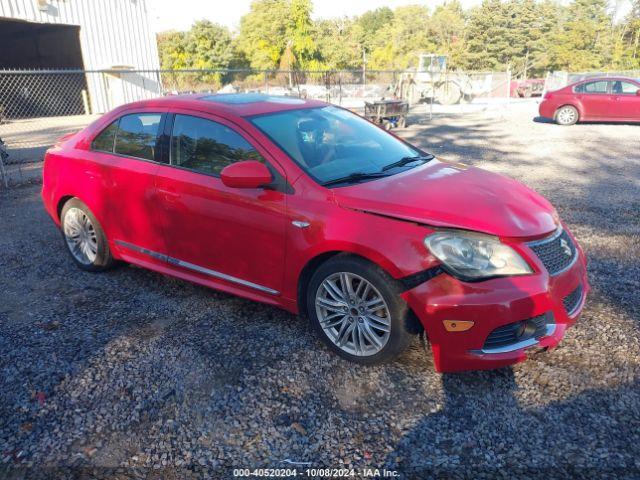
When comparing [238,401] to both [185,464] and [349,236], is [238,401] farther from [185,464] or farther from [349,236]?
[349,236]

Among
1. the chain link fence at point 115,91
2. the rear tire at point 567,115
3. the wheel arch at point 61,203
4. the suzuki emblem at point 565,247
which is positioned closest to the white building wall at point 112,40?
the chain link fence at point 115,91

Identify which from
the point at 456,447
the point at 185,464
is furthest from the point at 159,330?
the point at 456,447

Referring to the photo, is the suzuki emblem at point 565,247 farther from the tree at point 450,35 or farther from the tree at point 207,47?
the tree at point 450,35

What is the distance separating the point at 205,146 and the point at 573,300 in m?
2.82

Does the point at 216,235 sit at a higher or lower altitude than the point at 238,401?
higher

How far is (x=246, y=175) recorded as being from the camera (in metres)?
3.31

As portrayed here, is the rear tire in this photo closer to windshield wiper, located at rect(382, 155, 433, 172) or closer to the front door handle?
windshield wiper, located at rect(382, 155, 433, 172)

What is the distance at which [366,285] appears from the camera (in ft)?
10.2

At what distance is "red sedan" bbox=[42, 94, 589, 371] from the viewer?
286 centimetres

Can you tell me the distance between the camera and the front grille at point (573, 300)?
3.04 metres

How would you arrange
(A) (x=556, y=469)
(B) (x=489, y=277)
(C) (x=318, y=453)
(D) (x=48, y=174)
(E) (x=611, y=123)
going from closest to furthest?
(A) (x=556, y=469), (C) (x=318, y=453), (B) (x=489, y=277), (D) (x=48, y=174), (E) (x=611, y=123)

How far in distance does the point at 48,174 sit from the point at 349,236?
3666mm

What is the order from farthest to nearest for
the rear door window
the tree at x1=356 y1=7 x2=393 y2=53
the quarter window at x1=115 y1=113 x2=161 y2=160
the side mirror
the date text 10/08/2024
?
the tree at x1=356 y1=7 x2=393 y2=53
the rear door window
the quarter window at x1=115 y1=113 x2=161 y2=160
the side mirror
the date text 10/08/2024

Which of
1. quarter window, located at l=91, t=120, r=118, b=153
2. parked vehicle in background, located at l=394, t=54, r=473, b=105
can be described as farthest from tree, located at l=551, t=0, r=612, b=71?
quarter window, located at l=91, t=120, r=118, b=153
